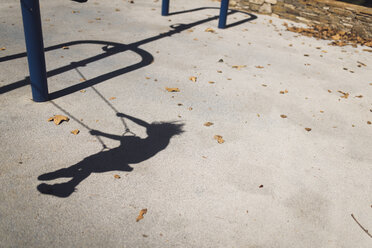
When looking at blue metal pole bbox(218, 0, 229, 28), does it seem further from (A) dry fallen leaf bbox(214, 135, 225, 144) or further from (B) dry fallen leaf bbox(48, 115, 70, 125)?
(B) dry fallen leaf bbox(48, 115, 70, 125)

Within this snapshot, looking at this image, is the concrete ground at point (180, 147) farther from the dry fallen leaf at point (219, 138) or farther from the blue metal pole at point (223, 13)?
the blue metal pole at point (223, 13)

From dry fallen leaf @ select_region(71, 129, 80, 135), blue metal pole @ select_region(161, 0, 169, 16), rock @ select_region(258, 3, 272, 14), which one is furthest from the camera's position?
rock @ select_region(258, 3, 272, 14)

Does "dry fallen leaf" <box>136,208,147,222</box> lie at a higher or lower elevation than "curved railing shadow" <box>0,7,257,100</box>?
lower

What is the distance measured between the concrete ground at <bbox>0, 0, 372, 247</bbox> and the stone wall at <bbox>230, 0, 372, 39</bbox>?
200 centimetres

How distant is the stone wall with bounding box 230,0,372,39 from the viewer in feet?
27.4

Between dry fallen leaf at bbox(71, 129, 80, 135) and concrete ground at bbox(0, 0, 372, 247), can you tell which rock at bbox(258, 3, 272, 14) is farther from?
dry fallen leaf at bbox(71, 129, 80, 135)

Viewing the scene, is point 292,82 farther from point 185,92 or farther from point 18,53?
point 18,53

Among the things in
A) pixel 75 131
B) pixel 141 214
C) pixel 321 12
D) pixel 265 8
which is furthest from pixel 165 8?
pixel 141 214

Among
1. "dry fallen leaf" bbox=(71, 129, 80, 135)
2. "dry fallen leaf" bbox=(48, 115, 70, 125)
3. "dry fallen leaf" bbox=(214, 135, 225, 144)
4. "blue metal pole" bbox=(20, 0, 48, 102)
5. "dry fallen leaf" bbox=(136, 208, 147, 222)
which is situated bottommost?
"dry fallen leaf" bbox=(136, 208, 147, 222)

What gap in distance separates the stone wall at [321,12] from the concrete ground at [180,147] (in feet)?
6.58

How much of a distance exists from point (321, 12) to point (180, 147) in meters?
7.36

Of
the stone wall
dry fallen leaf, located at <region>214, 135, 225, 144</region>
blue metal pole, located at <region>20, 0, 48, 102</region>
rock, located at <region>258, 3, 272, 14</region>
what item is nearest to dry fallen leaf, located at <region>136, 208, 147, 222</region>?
dry fallen leaf, located at <region>214, 135, 225, 144</region>

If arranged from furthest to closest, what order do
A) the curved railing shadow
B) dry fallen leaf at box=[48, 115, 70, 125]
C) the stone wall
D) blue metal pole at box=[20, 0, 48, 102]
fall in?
1. the stone wall
2. the curved railing shadow
3. dry fallen leaf at box=[48, 115, 70, 125]
4. blue metal pole at box=[20, 0, 48, 102]

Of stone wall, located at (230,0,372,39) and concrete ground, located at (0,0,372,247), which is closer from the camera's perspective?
concrete ground, located at (0,0,372,247)
